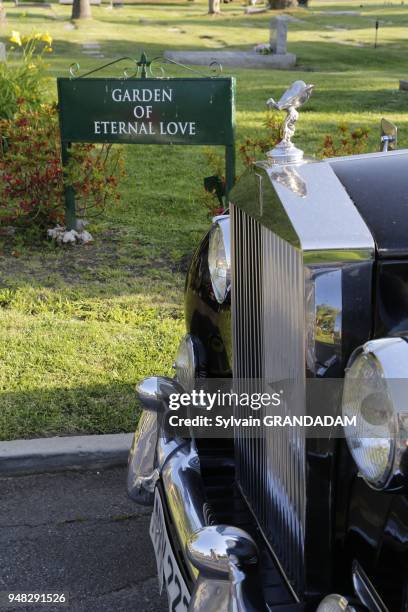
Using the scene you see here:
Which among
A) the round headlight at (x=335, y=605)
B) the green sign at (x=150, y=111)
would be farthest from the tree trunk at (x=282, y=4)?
the round headlight at (x=335, y=605)

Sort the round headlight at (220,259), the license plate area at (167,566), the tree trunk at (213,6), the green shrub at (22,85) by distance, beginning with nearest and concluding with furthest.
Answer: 1. the license plate area at (167,566)
2. the round headlight at (220,259)
3. the green shrub at (22,85)
4. the tree trunk at (213,6)

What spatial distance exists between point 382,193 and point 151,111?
164 inches

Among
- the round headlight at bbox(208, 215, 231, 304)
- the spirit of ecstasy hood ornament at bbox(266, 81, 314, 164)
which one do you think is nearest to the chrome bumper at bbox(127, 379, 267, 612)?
the round headlight at bbox(208, 215, 231, 304)

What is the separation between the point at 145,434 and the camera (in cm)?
278

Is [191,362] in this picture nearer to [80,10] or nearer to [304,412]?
[304,412]

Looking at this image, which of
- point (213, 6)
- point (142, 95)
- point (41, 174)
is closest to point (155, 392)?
point (142, 95)

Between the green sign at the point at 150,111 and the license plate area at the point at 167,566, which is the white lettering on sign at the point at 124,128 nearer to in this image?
the green sign at the point at 150,111

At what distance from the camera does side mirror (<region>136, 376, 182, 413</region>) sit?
277cm

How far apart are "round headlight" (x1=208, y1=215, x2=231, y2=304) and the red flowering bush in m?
3.84

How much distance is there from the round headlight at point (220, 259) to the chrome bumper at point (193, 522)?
379 mm

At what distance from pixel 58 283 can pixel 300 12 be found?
31.2 m

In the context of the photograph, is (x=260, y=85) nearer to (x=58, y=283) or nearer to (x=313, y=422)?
(x=58, y=283)

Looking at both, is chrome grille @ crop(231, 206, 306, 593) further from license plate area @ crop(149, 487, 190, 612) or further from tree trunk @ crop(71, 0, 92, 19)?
tree trunk @ crop(71, 0, 92, 19)

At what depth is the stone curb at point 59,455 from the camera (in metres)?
3.62
